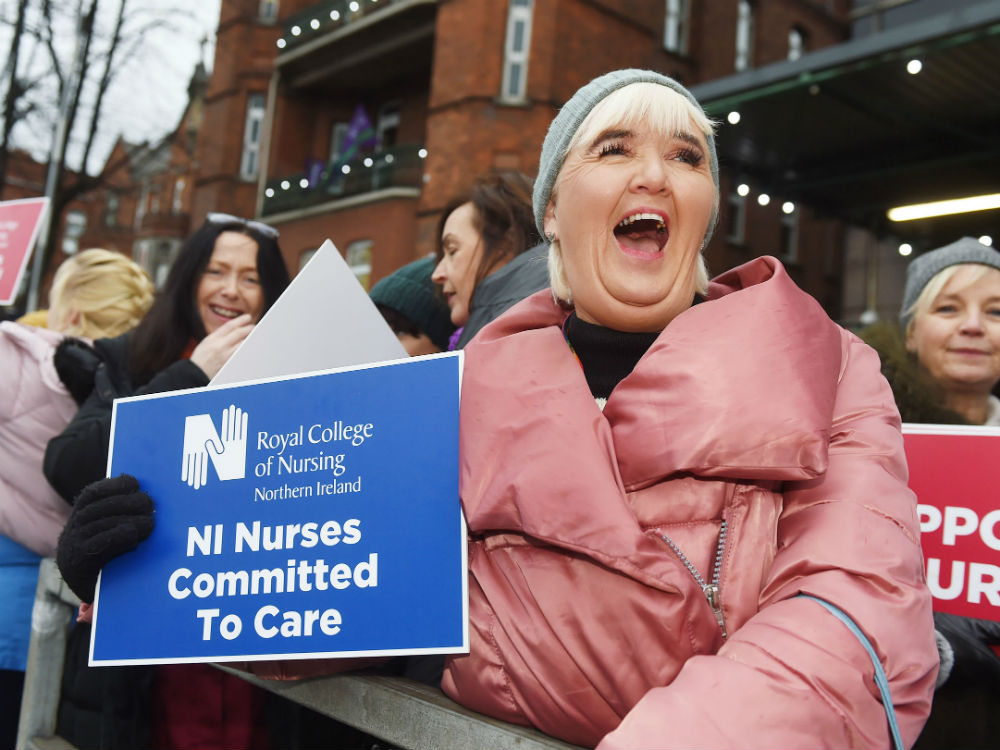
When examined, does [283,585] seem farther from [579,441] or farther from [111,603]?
[579,441]

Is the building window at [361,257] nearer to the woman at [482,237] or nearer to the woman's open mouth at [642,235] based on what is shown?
the woman at [482,237]

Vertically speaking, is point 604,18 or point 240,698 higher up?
point 604,18

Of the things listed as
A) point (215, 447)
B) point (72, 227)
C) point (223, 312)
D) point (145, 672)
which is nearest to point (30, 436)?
point (223, 312)

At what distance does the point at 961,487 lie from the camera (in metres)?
2.03

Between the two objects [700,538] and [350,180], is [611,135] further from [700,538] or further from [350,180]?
[350,180]

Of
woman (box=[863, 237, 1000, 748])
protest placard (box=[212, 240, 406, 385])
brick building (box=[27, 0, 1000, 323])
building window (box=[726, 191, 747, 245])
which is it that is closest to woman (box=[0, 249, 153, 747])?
protest placard (box=[212, 240, 406, 385])

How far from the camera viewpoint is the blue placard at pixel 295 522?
1.48 m

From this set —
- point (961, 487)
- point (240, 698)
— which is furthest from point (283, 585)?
point (961, 487)

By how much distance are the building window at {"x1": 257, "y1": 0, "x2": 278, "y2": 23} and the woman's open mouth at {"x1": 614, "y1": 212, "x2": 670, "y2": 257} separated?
23.8 meters

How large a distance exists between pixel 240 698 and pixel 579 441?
1.55 m

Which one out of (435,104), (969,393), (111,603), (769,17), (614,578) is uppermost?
(769,17)

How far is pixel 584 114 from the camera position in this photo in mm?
1670

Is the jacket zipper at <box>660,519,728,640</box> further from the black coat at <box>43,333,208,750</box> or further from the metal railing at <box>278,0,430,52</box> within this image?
the metal railing at <box>278,0,430,52</box>

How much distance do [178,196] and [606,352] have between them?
121 feet
